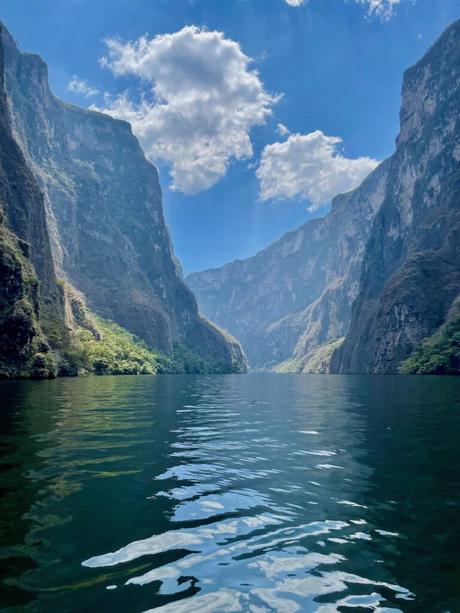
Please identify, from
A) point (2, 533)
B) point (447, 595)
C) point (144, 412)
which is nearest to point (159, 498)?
point (2, 533)

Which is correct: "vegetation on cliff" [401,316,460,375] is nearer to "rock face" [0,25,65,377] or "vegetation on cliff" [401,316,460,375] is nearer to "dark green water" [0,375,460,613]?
"rock face" [0,25,65,377]

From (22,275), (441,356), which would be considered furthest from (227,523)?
(441,356)

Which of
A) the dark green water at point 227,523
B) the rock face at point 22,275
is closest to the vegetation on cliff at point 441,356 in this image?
the rock face at point 22,275

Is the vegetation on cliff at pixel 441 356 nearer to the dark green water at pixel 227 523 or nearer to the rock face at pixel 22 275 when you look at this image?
the rock face at pixel 22 275

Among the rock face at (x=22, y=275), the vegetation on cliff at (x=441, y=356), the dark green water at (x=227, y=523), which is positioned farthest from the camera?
the vegetation on cliff at (x=441, y=356)

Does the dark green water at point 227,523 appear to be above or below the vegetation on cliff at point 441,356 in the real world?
below

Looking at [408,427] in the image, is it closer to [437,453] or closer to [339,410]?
[437,453]

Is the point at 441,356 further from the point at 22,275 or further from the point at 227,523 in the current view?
the point at 227,523

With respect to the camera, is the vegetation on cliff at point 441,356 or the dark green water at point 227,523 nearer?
the dark green water at point 227,523
